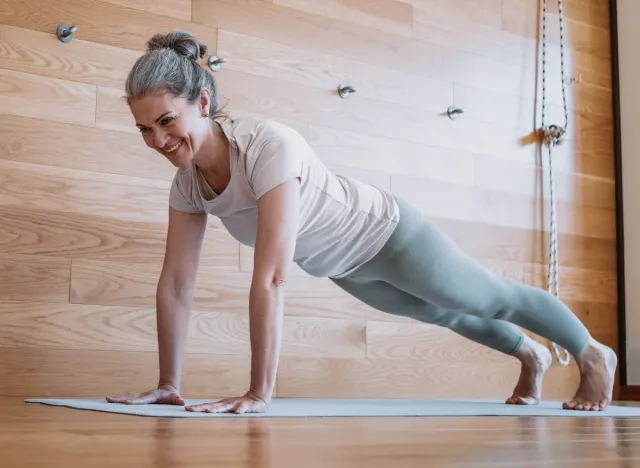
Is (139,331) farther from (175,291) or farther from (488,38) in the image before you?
(488,38)

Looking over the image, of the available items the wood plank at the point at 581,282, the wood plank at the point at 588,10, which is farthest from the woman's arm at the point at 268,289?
the wood plank at the point at 588,10

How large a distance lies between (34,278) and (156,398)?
660 millimetres

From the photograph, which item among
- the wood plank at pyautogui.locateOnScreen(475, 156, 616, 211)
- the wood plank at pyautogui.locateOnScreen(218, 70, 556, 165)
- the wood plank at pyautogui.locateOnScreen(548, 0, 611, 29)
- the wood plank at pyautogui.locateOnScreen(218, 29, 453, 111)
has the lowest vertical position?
the wood plank at pyautogui.locateOnScreen(475, 156, 616, 211)

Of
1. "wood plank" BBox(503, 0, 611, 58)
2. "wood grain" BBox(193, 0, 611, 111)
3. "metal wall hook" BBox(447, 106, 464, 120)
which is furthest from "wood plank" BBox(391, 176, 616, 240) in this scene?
"wood plank" BBox(503, 0, 611, 58)

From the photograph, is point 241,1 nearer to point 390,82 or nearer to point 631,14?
point 390,82

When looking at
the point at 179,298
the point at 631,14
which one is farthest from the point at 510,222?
the point at 179,298

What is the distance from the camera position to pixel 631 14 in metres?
3.59

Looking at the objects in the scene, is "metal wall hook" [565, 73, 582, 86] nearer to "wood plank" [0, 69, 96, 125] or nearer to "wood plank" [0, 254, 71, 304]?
"wood plank" [0, 69, 96, 125]

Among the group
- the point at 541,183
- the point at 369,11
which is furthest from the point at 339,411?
the point at 541,183

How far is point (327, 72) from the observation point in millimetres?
2906

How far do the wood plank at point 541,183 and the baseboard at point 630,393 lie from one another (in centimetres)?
71

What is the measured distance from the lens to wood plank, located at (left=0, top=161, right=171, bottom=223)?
2.35 metres

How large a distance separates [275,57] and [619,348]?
1.77 m

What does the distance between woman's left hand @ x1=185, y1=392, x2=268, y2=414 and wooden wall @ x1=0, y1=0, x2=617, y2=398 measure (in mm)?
877
